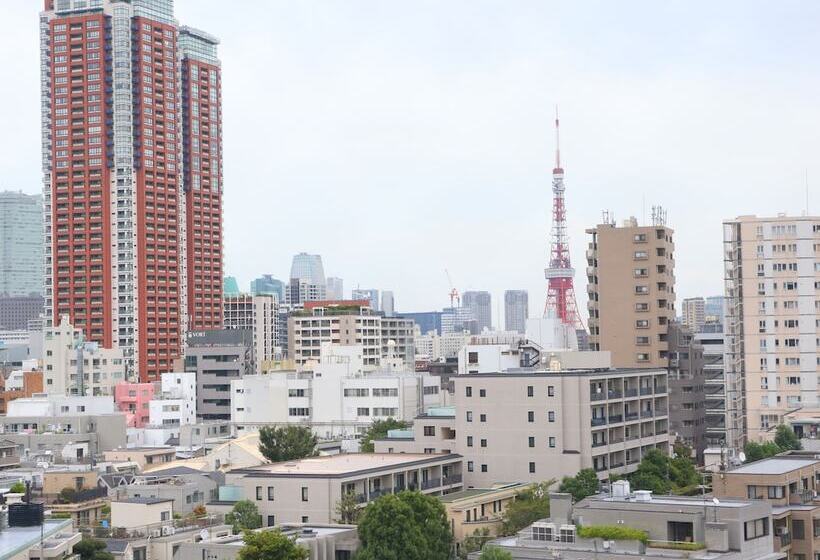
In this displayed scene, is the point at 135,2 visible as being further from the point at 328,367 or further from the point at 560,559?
the point at 560,559

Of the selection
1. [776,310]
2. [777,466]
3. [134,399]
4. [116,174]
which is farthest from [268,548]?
[116,174]

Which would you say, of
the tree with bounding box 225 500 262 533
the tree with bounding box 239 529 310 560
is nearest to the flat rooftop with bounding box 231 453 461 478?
the tree with bounding box 225 500 262 533

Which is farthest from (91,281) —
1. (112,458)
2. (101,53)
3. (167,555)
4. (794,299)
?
(167,555)

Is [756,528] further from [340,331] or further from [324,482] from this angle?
[340,331]

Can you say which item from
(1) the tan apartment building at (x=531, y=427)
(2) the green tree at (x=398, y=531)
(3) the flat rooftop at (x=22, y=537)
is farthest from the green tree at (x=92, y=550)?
(1) the tan apartment building at (x=531, y=427)

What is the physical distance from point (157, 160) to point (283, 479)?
4396 inches

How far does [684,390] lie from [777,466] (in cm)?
5443

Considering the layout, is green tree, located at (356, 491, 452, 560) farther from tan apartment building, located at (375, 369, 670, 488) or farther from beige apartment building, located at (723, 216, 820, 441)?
beige apartment building, located at (723, 216, 820, 441)

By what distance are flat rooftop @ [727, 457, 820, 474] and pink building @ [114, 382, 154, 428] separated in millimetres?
83824

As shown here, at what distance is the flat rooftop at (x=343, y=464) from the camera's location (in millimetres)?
64750

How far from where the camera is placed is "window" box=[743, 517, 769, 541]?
140 feet

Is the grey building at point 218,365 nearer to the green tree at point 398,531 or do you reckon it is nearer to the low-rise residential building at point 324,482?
the low-rise residential building at point 324,482

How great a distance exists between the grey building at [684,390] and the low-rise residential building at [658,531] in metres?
61.4

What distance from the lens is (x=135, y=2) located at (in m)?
168
